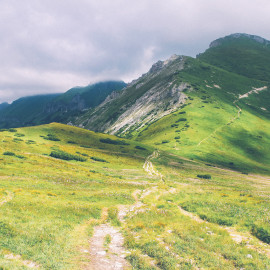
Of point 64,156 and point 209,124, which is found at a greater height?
point 209,124

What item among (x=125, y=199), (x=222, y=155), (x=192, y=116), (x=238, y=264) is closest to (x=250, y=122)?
(x=192, y=116)

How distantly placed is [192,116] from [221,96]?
65.5 m

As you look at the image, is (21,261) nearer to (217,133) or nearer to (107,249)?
(107,249)

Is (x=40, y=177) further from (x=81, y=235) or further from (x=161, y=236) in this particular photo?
(x=161, y=236)

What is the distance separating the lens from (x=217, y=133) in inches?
4294

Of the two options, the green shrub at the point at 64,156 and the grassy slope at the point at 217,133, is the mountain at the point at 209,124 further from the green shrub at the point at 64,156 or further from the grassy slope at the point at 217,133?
the green shrub at the point at 64,156

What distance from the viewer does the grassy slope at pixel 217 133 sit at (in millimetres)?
86188

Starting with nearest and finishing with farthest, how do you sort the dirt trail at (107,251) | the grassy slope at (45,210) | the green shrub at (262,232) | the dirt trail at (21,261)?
the dirt trail at (21,261) → the dirt trail at (107,251) → the grassy slope at (45,210) → the green shrub at (262,232)

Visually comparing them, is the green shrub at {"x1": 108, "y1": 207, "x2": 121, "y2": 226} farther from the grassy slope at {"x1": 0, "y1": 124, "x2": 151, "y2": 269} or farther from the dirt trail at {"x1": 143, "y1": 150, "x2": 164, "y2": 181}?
the dirt trail at {"x1": 143, "y1": 150, "x2": 164, "y2": 181}

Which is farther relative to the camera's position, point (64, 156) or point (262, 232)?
point (64, 156)

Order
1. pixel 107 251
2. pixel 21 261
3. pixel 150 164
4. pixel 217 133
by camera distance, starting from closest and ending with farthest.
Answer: pixel 21 261, pixel 107 251, pixel 150 164, pixel 217 133

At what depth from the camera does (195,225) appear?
52.6ft

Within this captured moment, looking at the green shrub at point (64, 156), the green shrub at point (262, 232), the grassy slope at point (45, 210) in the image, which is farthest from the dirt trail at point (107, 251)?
the green shrub at point (64, 156)

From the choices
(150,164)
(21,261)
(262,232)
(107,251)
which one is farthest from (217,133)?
(21,261)
